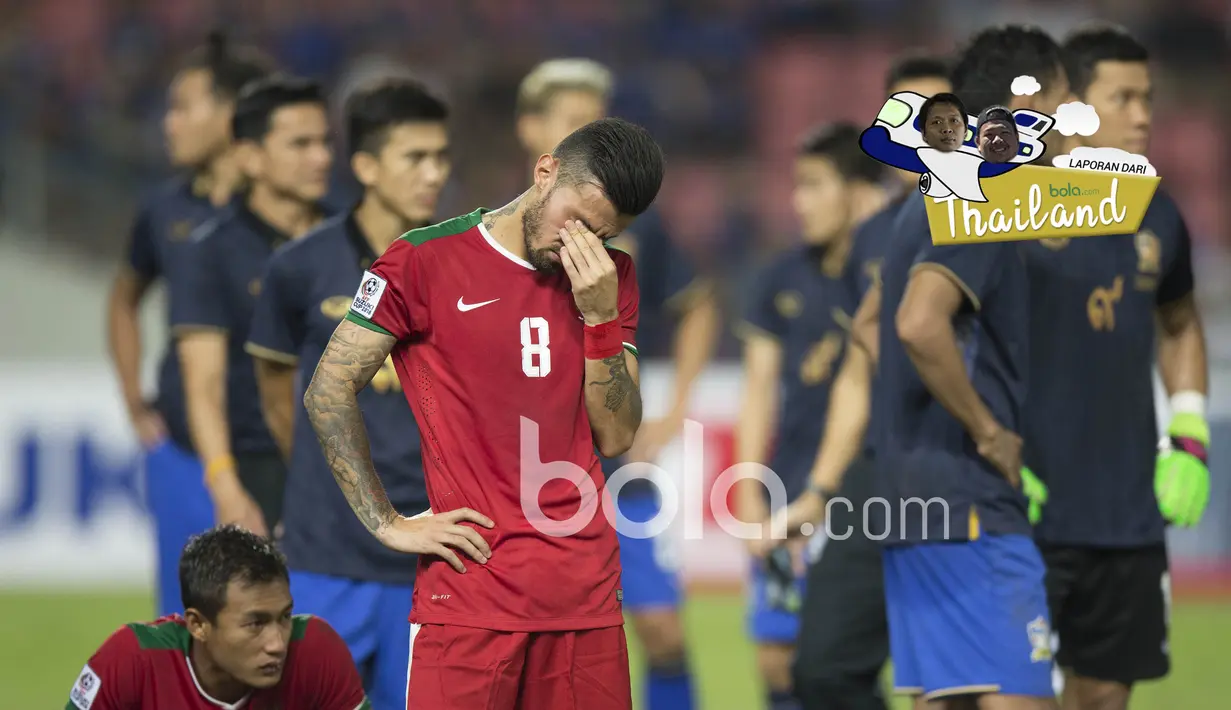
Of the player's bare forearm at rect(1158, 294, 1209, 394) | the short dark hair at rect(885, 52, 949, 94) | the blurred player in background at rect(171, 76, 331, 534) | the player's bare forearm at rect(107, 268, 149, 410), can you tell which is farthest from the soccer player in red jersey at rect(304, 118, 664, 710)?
the player's bare forearm at rect(107, 268, 149, 410)

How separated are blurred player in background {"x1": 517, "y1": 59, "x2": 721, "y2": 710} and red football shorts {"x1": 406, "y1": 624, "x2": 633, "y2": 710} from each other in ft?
6.84

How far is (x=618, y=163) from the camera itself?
3.69 m

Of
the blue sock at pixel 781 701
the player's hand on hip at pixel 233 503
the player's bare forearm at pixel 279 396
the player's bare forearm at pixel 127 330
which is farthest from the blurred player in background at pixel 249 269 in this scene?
the blue sock at pixel 781 701

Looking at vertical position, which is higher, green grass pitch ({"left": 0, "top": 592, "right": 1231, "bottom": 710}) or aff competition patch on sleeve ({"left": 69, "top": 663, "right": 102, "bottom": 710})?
aff competition patch on sleeve ({"left": 69, "top": 663, "right": 102, "bottom": 710})

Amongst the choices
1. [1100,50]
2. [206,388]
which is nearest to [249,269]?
[206,388]

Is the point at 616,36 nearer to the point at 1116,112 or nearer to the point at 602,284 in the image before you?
the point at 1116,112

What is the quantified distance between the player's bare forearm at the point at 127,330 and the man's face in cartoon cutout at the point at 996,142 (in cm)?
469

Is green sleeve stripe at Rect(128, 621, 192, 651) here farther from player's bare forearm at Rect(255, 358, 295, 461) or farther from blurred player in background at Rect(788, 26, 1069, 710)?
blurred player in background at Rect(788, 26, 1069, 710)

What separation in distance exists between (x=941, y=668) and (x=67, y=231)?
11744mm

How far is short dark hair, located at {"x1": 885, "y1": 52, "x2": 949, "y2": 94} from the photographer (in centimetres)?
618

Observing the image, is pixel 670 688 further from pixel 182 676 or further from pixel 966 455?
pixel 182 676

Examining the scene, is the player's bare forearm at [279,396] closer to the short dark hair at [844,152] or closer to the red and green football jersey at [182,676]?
the red and green football jersey at [182,676]

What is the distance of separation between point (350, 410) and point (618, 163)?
858mm

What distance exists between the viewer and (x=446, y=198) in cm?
1450
